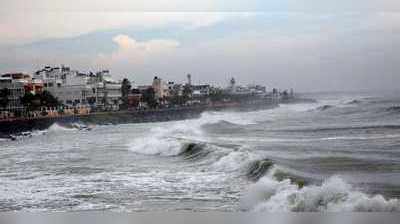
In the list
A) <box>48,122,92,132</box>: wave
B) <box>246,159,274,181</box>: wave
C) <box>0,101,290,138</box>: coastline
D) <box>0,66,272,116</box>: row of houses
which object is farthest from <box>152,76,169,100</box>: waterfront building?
<box>246,159,274,181</box>: wave

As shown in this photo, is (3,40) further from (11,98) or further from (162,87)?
(162,87)

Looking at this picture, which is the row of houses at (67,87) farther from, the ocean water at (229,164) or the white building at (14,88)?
the ocean water at (229,164)

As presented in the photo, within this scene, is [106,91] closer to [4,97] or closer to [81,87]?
[81,87]

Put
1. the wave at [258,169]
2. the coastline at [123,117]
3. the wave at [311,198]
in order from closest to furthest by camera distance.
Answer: the wave at [311,198] → the wave at [258,169] → the coastline at [123,117]

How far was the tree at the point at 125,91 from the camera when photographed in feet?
13.8

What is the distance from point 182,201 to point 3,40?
1.59 meters

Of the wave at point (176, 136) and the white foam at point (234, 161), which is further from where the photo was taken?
the wave at point (176, 136)

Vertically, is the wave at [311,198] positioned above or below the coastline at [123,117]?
below

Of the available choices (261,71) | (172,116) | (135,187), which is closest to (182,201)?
(135,187)

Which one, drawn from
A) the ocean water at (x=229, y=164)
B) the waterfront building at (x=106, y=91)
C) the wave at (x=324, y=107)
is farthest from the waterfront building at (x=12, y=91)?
the wave at (x=324, y=107)

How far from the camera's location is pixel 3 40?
156 inches

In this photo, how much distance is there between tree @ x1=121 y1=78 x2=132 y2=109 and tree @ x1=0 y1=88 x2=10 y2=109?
30.7 inches

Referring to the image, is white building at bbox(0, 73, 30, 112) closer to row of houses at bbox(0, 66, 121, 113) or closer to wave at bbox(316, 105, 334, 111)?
row of houses at bbox(0, 66, 121, 113)

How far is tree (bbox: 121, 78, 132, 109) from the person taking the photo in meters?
4.21
